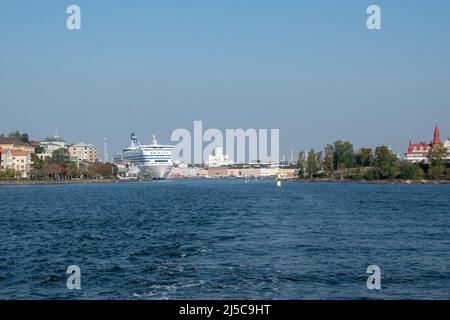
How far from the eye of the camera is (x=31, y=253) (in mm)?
22641

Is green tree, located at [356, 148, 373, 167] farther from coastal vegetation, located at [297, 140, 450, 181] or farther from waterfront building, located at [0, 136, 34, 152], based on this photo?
waterfront building, located at [0, 136, 34, 152]

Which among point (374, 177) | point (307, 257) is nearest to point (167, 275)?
point (307, 257)

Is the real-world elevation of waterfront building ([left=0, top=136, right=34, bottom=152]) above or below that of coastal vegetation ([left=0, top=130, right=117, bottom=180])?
above

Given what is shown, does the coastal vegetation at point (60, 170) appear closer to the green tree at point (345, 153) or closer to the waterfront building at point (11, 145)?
the waterfront building at point (11, 145)

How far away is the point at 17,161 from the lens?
16100cm

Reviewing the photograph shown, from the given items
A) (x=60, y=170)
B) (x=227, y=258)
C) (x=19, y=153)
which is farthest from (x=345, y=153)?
(x=227, y=258)

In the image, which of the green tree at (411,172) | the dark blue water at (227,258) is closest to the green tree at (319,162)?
the green tree at (411,172)

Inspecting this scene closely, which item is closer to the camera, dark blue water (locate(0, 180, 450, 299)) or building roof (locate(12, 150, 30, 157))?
dark blue water (locate(0, 180, 450, 299))

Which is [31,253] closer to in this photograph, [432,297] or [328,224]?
[432,297]

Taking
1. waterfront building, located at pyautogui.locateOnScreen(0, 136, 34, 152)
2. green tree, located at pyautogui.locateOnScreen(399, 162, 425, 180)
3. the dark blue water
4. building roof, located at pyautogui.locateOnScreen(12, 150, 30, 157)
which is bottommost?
the dark blue water

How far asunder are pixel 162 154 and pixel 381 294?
183036 millimetres

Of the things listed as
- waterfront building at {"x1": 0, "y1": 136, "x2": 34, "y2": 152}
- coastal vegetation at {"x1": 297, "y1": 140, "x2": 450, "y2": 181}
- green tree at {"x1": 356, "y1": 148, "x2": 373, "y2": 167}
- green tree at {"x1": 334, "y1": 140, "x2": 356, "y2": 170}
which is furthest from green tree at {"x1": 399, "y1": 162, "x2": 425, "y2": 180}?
waterfront building at {"x1": 0, "y1": 136, "x2": 34, "y2": 152}

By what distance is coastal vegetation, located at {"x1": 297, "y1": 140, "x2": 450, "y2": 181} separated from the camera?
148500mm

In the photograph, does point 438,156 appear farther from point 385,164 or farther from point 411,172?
point 385,164
